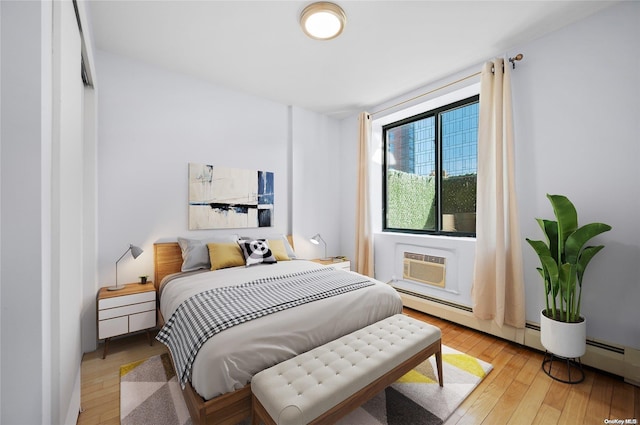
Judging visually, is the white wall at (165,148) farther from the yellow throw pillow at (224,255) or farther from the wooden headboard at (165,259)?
the yellow throw pillow at (224,255)

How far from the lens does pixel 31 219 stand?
824 millimetres

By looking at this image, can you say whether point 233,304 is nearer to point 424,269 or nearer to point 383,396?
point 383,396

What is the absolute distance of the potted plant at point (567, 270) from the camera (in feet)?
6.45

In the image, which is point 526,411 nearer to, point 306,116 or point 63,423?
point 63,423

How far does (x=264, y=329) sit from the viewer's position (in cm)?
157

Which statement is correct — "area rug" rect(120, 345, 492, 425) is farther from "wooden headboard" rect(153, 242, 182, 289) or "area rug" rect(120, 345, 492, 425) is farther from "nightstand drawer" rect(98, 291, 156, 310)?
"wooden headboard" rect(153, 242, 182, 289)

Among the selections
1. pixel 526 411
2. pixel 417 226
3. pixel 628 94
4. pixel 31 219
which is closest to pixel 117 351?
pixel 31 219

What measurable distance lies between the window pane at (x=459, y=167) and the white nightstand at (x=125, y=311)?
3462mm

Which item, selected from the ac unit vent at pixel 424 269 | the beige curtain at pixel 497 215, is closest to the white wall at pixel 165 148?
the ac unit vent at pixel 424 269

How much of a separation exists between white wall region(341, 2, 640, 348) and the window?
719mm

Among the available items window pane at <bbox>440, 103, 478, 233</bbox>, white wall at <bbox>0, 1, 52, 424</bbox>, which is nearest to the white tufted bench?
white wall at <bbox>0, 1, 52, 424</bbox>

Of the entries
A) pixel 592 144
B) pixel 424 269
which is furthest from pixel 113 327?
pixel 592 144

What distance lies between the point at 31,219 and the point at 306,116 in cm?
377

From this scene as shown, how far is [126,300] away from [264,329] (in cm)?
164
